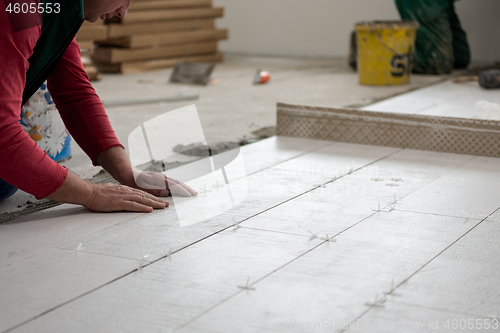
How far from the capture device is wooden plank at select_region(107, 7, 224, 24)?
7.22 meters

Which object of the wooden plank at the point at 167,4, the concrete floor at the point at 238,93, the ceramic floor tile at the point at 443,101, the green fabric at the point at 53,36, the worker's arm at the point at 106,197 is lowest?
the concrete floor at the point at 238,93

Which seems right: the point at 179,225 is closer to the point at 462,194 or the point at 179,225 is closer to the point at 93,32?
the point at 462,194

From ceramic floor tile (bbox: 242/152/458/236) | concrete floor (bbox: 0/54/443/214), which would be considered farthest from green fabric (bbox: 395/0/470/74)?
ceramic floor tile (bbox: 242/152/458/236)

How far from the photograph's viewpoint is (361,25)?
19.5 ft

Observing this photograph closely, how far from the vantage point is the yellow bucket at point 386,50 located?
19.2ft

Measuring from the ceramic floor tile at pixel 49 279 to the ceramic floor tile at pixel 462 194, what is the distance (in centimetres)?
116

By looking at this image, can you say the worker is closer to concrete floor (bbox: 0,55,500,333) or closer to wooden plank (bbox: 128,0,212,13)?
concrete floor (bbox: 0,55,500,333)

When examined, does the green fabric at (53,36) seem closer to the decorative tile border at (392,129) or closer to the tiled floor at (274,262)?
the tiled floor at (274,262)

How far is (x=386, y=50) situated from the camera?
5945 mm

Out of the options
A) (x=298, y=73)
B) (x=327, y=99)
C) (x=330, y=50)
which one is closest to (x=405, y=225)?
(x=327, y=99)

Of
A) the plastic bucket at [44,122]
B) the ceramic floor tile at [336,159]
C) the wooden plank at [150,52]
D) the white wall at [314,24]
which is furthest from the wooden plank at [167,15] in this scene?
the ceramic floor tile at [336,159]

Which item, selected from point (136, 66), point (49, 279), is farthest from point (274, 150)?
point (136, 66)

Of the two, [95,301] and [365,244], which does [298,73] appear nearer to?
[365,244]

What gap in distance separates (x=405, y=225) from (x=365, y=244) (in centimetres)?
25
